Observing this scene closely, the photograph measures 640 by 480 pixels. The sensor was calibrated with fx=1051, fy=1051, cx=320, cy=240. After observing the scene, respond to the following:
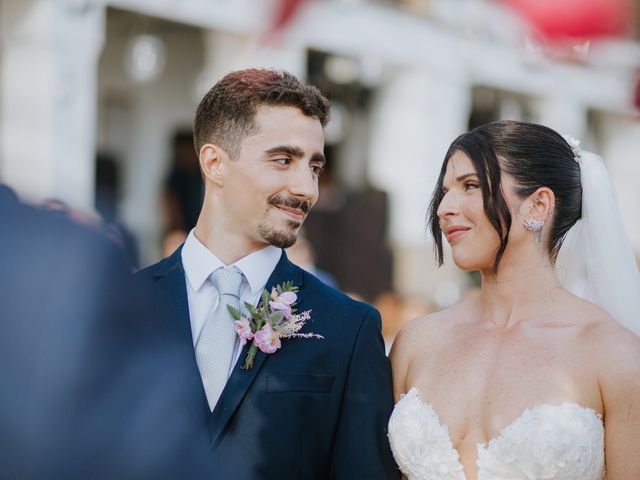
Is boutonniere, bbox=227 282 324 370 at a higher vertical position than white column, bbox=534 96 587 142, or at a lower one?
higher

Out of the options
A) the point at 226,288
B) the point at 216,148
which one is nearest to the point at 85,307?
the point at 226,288

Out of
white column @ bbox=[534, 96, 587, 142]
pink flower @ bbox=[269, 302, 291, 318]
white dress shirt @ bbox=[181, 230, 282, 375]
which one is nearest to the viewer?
pink flower @ bbox=[269, 302, 291, 318]

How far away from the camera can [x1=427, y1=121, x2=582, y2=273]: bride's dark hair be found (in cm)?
354

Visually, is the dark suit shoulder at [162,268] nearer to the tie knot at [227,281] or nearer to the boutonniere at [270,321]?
the tie knot at [227,281]

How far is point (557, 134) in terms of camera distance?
375 centimetres

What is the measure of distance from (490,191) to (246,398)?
3.52 ft

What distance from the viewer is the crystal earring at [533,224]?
3.57 meters

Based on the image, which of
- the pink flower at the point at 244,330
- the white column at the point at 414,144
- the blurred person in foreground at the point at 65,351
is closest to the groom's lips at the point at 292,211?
the pink flower at the point at 244,330

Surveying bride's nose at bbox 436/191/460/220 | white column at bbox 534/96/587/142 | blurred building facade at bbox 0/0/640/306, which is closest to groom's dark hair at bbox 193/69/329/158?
bride's nose at bbox 436/191/460/220

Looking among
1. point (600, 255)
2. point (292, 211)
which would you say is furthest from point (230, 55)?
point (292, 211)

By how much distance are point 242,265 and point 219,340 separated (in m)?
0.29

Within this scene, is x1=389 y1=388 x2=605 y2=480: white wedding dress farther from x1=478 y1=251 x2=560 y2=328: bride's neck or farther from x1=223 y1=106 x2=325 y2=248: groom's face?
x1=223 y1=106 x2=325 y2=248: groom's face

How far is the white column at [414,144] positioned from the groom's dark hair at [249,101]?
36.7 ft

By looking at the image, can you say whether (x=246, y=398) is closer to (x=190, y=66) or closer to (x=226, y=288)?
(x=226, y=288)
